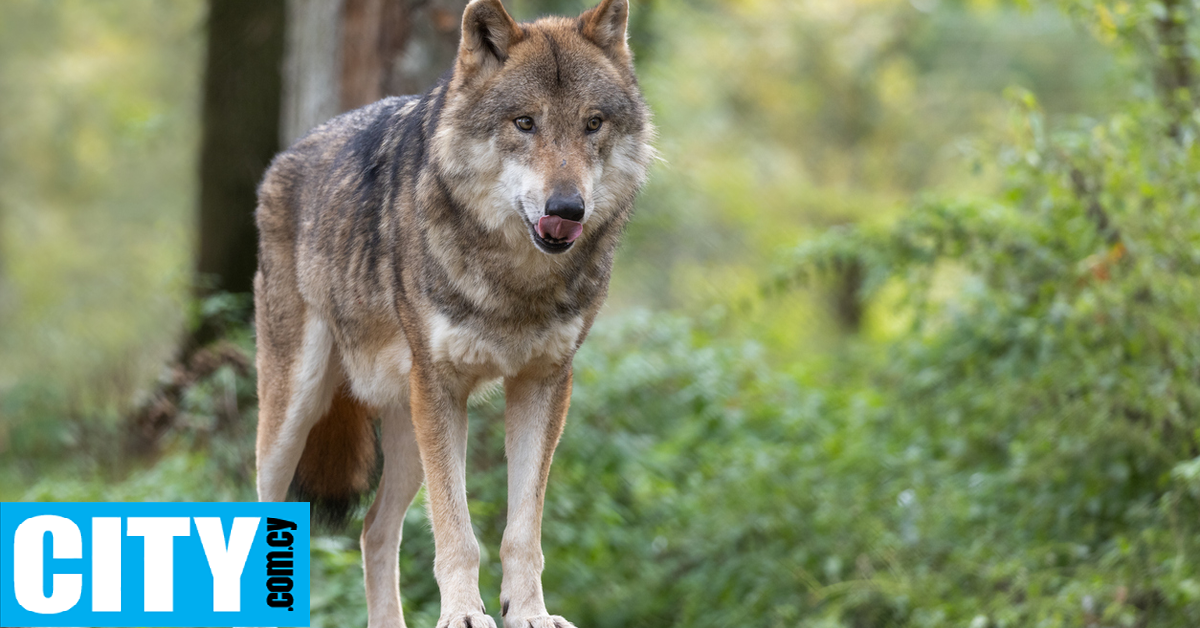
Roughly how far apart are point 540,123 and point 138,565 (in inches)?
123

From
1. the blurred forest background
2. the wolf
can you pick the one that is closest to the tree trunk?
the blurred forest background

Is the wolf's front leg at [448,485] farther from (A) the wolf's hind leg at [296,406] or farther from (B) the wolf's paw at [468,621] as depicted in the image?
(A) the wolf's hind leg at [296,406]

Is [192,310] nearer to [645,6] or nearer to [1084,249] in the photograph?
[645,6]

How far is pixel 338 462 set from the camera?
4.04m

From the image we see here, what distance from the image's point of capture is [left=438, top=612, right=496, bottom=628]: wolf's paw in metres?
3.01

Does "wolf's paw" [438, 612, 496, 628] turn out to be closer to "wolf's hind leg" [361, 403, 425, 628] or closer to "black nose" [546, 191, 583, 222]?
"wolf's hind leg" [361, 403, 425, 628]

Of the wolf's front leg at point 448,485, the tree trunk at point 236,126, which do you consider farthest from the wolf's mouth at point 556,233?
the tree trunk at point 236,126

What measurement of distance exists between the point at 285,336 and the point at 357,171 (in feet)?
2.21

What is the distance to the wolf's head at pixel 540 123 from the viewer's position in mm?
3031

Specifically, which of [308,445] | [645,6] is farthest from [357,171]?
[645,6]

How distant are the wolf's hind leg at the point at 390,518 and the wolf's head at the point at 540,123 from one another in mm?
1017

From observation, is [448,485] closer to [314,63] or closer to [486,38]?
[486,38]

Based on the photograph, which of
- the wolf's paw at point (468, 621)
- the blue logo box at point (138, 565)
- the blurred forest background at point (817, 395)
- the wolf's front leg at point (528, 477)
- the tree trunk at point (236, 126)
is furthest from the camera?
the tree trunk at point (236, 126)

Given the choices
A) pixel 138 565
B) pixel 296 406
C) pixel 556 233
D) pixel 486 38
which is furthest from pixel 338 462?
pixel 486 38
